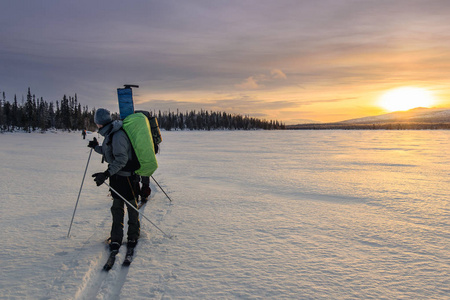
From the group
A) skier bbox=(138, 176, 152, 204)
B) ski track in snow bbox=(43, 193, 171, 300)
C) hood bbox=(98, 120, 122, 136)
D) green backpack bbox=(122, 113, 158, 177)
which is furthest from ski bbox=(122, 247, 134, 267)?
hood bbox=(98, 120, 122, 136)

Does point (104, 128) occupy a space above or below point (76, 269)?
above

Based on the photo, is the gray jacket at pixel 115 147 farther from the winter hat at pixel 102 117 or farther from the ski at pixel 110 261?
the ski at pixel 110 261

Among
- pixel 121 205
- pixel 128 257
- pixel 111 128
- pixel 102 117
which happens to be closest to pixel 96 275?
pixel 128 257

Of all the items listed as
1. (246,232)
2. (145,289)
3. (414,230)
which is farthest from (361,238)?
(145,289)

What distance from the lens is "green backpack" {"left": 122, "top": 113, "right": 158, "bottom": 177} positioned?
372 cm

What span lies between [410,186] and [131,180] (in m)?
7.52

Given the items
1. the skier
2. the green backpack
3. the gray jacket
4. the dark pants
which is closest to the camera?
the gray jacket

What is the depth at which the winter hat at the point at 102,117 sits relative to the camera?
3.66m

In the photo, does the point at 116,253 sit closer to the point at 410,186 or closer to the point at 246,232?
the point at 246,232

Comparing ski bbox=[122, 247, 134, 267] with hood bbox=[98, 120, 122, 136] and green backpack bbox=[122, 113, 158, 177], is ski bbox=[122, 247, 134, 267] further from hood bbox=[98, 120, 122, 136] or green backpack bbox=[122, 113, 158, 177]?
hood bbox=[98, 120, 122, 136]

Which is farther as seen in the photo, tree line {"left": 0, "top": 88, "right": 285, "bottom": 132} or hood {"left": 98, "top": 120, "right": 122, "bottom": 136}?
tree line {"left": 0, "top": 88, "right": 285, "bottom": 132}

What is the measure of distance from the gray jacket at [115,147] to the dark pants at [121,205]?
0.25 meters

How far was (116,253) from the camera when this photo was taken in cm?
367

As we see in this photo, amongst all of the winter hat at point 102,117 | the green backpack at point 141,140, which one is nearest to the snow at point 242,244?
the green backpack at point 141,140
